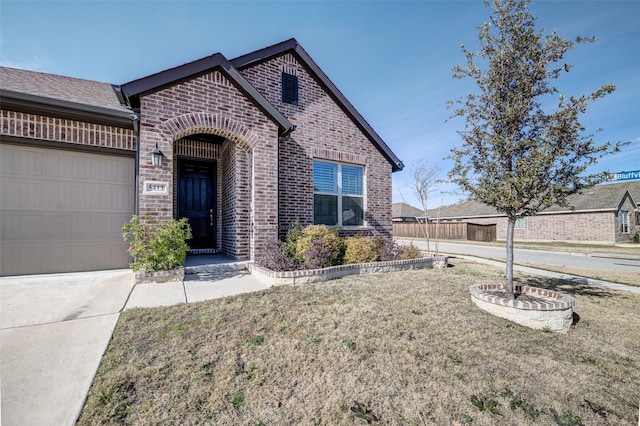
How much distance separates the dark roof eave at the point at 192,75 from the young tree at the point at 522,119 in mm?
4239

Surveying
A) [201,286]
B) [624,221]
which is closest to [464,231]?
[624,221]

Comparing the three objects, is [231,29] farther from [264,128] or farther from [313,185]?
[313,185]

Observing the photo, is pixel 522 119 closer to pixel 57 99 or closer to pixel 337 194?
pixel 337 194

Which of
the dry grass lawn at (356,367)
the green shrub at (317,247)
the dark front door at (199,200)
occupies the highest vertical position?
the dark front door at (199,200)

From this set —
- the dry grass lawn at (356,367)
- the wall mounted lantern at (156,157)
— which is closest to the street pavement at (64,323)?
the dry grass lawn at (356,367)

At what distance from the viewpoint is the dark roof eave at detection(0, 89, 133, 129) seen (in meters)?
5.04

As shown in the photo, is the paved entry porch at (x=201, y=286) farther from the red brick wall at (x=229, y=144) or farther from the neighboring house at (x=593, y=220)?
the neighboring house at (x=593, y=220)

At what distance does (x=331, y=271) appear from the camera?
238 inches

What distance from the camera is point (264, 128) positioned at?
676 cm

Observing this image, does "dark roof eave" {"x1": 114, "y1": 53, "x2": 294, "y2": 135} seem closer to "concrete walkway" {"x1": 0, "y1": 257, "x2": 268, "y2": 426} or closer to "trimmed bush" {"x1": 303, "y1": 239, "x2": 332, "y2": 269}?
"trimmed bush" {"x1": 303, "y1": 239, "x2": 332, "y2": 269}

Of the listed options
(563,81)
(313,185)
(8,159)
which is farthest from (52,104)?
(563,81)

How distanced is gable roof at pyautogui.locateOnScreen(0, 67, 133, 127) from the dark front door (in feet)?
7.33

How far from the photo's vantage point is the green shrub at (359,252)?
6.93 metres

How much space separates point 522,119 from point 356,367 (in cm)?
456
